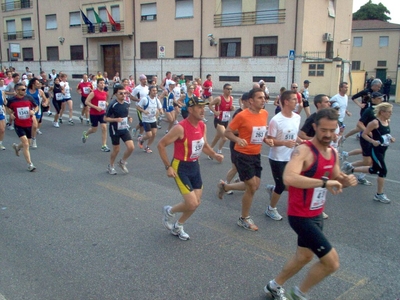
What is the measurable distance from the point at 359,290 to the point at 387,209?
268cm

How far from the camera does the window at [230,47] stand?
31688 mm

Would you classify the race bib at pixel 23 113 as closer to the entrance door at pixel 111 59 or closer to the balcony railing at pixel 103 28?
the balcony railing at pixel 103 28

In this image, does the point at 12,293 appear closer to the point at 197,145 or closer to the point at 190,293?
the point at 190,293

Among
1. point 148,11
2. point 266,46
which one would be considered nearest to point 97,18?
point 148,11

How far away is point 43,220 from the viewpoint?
542 centimetres

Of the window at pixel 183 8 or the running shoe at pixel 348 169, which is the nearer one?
the running shoe at pixel 348 169

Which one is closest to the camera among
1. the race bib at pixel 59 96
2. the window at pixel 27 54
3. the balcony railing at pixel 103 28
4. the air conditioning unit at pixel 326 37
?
the race bib at pixel 59 96

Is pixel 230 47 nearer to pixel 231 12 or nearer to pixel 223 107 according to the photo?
pixel 231 12

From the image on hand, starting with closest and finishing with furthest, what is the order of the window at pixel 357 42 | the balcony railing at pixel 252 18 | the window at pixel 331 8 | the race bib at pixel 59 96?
the race bib at pixel 59 96
the balcony railing at pixel 252 18
the window at pixel 331 8
the window at pixel 357 42

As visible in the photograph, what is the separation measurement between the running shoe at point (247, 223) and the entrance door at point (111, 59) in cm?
3519

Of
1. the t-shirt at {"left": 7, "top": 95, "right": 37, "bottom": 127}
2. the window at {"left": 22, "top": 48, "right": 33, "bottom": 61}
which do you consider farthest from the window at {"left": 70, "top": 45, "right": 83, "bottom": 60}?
the t-shirt at {"left": 7, "top": 95, "right": 37, "bottom": 127}

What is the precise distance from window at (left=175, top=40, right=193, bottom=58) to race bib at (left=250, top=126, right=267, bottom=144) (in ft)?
97.7

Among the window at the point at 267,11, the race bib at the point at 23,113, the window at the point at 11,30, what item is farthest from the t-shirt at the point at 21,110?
the window at the point at 11,30

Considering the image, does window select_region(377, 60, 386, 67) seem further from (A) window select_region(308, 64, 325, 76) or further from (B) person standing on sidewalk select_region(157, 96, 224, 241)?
(B) person standing on sidewalk select_region(157, 96, 224, 241)
